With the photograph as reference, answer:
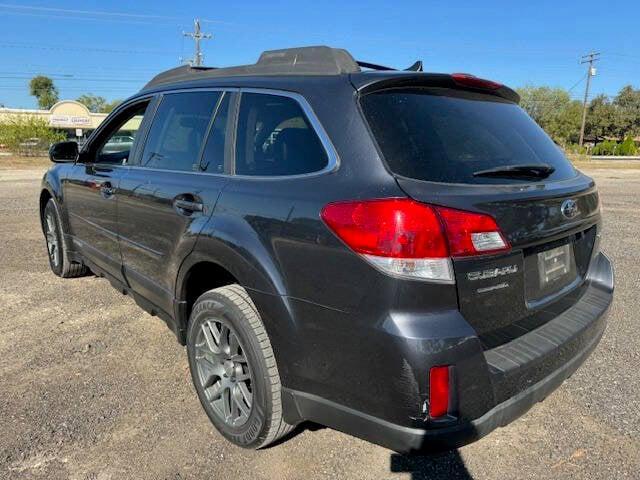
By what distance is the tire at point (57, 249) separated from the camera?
193 inches

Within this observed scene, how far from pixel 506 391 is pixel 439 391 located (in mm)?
334

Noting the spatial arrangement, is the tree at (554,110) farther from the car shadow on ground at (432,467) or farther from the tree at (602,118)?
the car shadow on ground at (432,467)

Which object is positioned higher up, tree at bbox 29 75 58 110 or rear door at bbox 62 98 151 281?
tree at bbox 29 75 58 110

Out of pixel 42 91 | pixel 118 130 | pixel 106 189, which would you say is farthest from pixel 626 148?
pixel 42 91

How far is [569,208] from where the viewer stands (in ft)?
7.59

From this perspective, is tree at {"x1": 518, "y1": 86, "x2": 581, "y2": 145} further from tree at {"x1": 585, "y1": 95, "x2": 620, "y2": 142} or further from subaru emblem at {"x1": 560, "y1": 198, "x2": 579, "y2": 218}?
subaru emblem at {"x1": 560, "y1": 198, "x2": 579, "y2": 218}

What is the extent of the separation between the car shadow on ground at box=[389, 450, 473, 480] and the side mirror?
3.63 meters

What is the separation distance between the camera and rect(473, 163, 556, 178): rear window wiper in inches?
83.5

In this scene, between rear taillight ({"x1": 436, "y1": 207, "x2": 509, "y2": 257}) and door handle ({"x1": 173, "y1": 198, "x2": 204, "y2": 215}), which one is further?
door handle ({"x1": 173, "y1": 198, "x2": 204, "y2": 215})

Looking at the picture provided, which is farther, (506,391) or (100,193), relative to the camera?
(100,193)

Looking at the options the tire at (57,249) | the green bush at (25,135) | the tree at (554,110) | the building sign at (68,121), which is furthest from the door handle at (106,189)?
the tree at (554,110)

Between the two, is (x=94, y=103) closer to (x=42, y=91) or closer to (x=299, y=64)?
(x=42, y=91)

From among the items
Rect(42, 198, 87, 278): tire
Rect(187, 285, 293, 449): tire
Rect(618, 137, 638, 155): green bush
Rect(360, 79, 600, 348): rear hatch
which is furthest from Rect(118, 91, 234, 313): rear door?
Rect(618, 137, 638, 155): green bush

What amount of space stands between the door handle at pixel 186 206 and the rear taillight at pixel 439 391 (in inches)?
55.4
